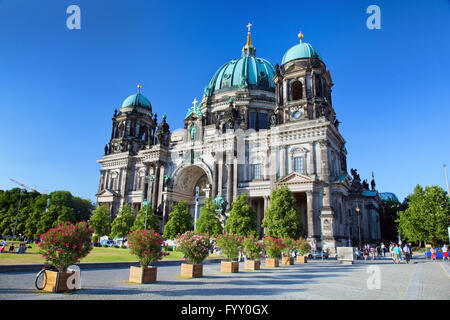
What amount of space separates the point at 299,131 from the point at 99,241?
38370mm

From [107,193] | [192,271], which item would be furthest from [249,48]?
[192,271]

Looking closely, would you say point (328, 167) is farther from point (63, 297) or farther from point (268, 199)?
point (63, 297)

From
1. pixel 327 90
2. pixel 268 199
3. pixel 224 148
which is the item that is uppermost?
pixel 327 90

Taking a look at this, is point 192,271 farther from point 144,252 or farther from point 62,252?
point 62,252

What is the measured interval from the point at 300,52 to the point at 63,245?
4697 cm

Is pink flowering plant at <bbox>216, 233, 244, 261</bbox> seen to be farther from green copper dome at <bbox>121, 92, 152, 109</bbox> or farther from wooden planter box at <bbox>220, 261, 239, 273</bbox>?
green copper dome at <bbox>121, 92, 152, 109</bbox>

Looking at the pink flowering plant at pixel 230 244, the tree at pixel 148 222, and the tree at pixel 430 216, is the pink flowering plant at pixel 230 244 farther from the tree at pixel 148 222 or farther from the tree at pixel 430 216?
the tree at pixel 430 216

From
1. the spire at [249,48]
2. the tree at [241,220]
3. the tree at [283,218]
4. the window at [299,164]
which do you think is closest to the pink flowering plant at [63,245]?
the tree at [283,218]

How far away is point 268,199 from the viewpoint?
45438 millimetres

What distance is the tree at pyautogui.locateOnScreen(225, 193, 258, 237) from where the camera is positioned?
40.4 meters

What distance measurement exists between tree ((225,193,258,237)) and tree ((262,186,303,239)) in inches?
85.2

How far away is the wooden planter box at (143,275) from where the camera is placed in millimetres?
12914
